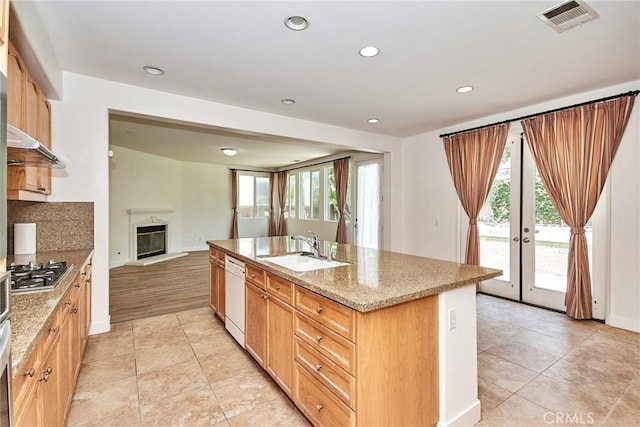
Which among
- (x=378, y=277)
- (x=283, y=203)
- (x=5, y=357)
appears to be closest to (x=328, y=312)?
(x=378, y=277)

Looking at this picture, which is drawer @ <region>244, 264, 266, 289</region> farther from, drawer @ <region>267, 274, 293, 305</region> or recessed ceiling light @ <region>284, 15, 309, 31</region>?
recessed ceiling light @ <region>284, 15, 309, 31</region>

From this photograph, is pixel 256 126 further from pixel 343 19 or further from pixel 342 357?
pixel 342 357

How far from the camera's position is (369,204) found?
6516 millimetres

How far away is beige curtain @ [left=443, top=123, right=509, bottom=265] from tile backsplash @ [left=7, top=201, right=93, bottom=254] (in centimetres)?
474

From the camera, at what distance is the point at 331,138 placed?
4988 millimetres

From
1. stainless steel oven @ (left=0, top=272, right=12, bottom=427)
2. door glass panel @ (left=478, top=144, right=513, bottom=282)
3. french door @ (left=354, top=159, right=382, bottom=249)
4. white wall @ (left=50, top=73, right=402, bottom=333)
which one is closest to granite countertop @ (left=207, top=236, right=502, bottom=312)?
stainless steel oven @ (left=0, top=272, right=12, bottom=427)

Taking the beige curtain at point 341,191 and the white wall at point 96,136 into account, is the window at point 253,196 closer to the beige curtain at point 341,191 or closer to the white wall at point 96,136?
the beige curtain at point 341,191

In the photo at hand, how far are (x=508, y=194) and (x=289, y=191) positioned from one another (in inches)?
251

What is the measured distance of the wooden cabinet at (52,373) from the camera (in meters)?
1.03

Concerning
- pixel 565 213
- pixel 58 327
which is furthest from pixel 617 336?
pixel 58 327

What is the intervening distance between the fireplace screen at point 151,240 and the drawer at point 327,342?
682 centimetres

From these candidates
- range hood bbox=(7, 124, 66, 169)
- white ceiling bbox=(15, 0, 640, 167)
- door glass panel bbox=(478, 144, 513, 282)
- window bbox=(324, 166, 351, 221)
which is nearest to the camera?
range hood bbox=(7, 124, 66, 169)

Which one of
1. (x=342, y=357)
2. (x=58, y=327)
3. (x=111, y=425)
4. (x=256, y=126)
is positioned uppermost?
(x=256, y=126)

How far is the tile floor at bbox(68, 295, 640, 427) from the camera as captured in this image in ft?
6.37
